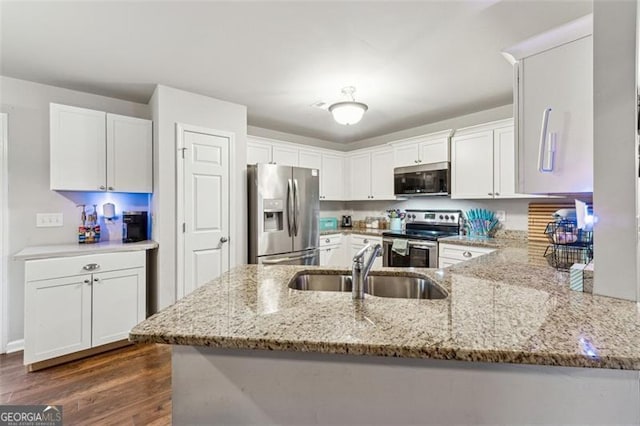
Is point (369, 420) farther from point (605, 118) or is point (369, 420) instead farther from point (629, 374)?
point (605, 118)

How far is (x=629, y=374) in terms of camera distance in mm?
765

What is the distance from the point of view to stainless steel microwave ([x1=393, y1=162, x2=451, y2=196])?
352cm

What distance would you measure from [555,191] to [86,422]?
274 centimetres

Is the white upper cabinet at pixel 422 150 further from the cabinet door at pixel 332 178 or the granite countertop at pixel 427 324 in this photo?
the granite countertop at pixel 427 324

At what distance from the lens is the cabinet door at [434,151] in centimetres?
352

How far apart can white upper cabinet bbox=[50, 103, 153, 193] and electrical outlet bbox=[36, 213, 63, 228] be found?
37 cm

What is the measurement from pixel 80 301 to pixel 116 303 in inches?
9.8

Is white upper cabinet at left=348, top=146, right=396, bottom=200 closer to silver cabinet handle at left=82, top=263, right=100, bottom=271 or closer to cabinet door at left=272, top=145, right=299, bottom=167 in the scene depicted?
cabinet door at left=272, top=145, right=299, bottom=167

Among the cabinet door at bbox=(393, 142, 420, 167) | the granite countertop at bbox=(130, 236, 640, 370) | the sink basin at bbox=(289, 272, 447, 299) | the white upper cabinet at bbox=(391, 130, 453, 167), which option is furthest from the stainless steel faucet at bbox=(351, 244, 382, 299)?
the cabinet door at bbox=(393, 142, 420, 167)

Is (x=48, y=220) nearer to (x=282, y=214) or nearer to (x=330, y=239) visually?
(x=282, y=214)

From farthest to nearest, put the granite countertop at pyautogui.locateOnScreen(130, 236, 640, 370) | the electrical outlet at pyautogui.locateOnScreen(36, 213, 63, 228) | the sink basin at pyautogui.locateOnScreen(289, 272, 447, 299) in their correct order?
1. the electrical outlet at pyautogui.locateOnScreen(36, 213, 63, 228)
2. the sink basin at pyautogui.locateOnScreen(289, 272, 447, 299)
3. the granite countertop at pyautogui.locateOnScreen(130, 236, 640, 370)

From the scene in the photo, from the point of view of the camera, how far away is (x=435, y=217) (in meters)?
3.94

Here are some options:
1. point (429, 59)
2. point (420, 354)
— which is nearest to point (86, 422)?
point (420, 354)

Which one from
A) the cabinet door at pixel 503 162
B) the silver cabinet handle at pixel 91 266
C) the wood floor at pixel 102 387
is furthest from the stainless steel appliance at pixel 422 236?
the silver cabinet handle at pixel 91 266
